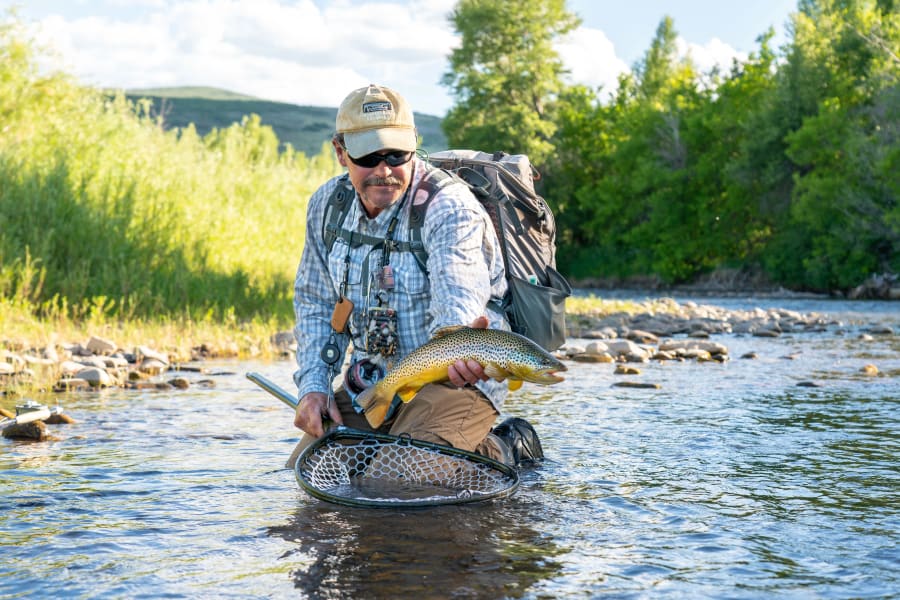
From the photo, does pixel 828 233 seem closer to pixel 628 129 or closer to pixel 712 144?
pixel 712 144

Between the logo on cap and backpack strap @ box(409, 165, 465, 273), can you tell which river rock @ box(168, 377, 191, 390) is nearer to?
backpack strap @ box(409, 165, 465, 273)

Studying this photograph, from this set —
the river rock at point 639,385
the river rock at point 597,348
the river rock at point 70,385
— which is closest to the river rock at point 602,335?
the river rock at point 597,348

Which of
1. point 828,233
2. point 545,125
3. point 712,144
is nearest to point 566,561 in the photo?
point 828,233

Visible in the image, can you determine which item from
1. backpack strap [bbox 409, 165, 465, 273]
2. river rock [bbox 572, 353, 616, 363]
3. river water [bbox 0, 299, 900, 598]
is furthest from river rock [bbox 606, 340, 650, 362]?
backpack strap [bbox 409, 165, 465, 273]

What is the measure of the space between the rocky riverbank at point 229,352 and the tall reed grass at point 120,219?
1.35 metres

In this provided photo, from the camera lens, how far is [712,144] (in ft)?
168

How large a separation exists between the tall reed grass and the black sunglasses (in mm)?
8263

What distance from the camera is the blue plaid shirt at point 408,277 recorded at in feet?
15.5

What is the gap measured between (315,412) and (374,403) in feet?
1.78

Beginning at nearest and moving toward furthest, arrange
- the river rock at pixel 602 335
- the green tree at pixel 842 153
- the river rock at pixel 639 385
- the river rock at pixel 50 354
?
the river rock at pixel 639 385, the river rock at pixel 50 354, the river rock at pixel 602 335, the green tree at pixel 842 153

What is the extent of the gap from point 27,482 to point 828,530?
3.96 meters

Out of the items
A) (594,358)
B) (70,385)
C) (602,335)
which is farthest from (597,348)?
(70,385)

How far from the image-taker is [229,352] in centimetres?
1273

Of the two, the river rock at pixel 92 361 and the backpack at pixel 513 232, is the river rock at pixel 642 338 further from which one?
the backpack at pixel 513 232
